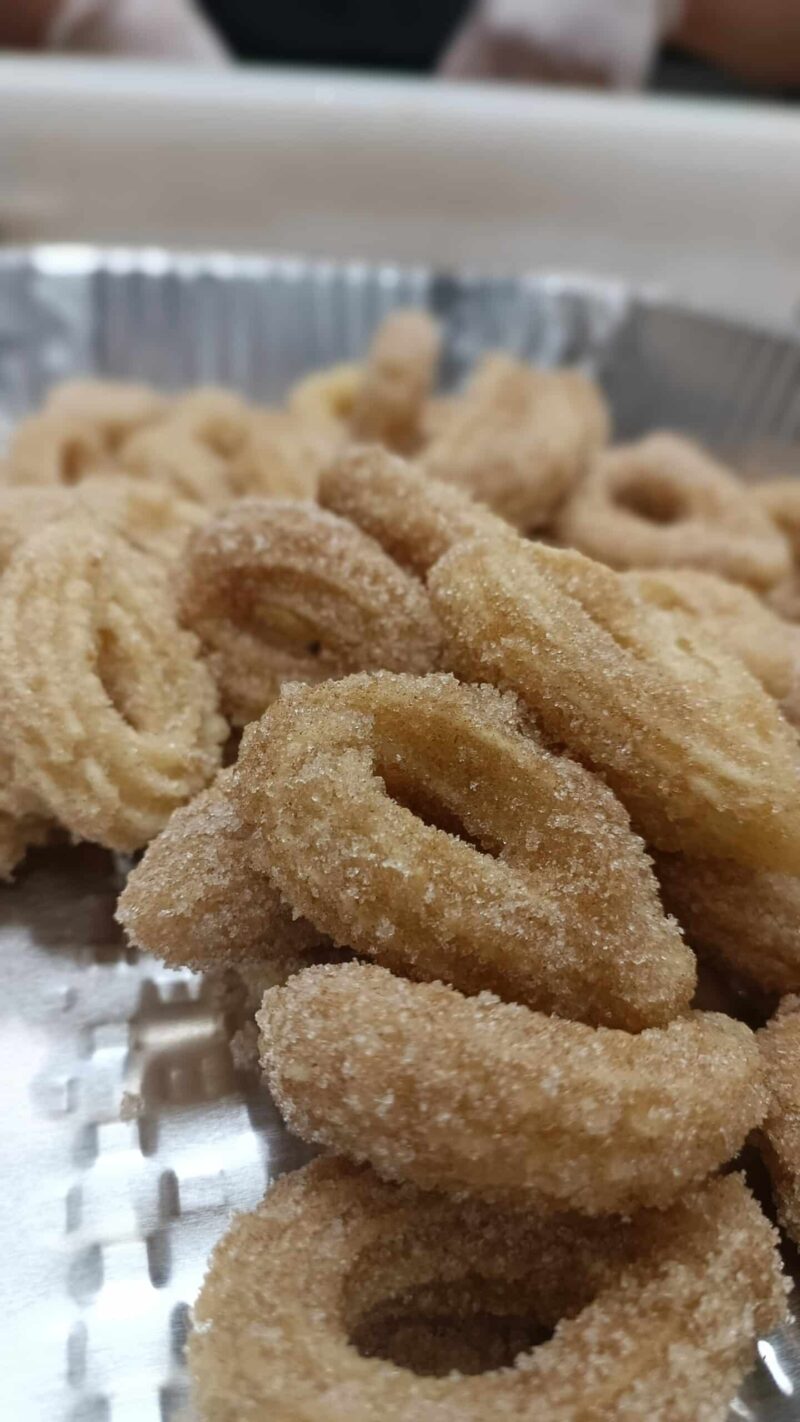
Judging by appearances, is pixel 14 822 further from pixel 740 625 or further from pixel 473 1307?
pixel 740 625

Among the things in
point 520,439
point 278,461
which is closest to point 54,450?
point 278,461

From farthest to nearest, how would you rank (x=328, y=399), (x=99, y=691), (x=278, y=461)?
(x=328, y=399) < (x=278, y=461) < (x=99, y=691)

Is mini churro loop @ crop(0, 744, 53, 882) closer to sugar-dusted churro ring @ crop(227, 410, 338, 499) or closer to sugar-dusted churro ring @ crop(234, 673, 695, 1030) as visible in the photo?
sugar-dusted churro ring @ crop(234, 673, 695, 1030)

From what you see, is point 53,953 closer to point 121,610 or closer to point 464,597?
point 121,610

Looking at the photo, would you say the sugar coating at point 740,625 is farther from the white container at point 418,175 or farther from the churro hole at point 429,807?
the white container at point 418,175

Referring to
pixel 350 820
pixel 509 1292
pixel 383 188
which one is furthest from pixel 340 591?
pixel 383 188
